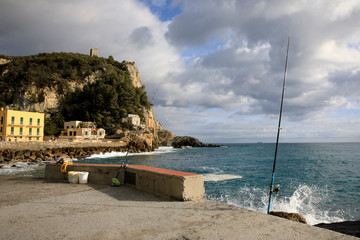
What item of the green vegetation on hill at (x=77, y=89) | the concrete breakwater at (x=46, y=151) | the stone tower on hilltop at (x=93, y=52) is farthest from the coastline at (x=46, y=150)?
the stone tower on hilltop at (x=93, y=52)

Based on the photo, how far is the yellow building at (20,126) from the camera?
37.6 m

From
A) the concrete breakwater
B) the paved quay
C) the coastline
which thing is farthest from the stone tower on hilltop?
the paved quay

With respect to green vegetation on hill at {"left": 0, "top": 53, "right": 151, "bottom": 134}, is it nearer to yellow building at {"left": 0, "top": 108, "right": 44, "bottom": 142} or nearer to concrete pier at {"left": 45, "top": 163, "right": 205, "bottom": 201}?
yellow building at {"left": 0, "top": 108, "right": 44, "bottom": 142}

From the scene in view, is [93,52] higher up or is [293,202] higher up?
[93,52]

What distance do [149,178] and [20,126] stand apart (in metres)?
41.9

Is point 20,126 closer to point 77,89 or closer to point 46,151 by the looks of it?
point 46,151

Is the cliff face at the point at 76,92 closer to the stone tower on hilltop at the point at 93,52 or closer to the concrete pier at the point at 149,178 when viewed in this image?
the stone tower on hilltop at the point at 93,52

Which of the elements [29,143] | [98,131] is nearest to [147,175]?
[29,143]

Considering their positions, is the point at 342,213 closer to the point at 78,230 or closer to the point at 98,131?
the point at 78,230

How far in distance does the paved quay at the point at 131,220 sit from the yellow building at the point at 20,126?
39339 mm

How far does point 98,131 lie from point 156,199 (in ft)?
181

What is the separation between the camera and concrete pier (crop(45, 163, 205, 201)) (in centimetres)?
477

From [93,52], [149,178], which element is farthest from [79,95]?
[149,178]

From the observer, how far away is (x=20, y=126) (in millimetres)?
39156
